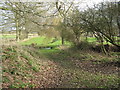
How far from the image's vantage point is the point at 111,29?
6.98 meters

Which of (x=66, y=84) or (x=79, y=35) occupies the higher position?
(x=79, y=35)

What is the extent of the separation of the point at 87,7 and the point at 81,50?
14.3 ft

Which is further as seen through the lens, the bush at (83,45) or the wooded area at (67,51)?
the bush at (83,45)

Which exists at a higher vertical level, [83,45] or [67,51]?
[83,45]

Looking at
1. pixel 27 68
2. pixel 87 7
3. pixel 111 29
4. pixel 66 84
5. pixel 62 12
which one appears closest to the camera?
pixel 66 84

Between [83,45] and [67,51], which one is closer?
[83,45]

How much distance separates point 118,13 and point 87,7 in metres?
2.32

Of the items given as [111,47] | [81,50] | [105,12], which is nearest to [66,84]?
[105,12]

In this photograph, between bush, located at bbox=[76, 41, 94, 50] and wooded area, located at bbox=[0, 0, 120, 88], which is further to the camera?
bush, located at bbox=[76, 41, 94, 50]

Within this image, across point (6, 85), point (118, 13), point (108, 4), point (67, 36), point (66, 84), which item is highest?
point (108, 4)

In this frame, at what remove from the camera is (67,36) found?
1151cm

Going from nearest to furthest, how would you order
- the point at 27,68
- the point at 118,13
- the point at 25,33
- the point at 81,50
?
the point at 27,68, the point at 118,13, the point at 25,33, the point at 81,50

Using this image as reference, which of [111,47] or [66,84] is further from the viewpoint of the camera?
[111,47]

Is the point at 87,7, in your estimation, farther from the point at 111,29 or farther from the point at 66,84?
the point at 66,84
